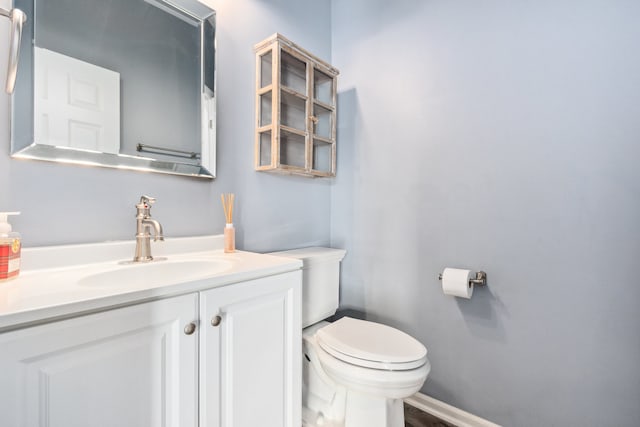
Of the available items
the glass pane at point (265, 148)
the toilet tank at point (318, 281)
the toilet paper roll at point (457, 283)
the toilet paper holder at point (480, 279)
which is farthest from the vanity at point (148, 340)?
the toilet paper holder at point (480, 279)

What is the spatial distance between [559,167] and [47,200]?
1813 mm

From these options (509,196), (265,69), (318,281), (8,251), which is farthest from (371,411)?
(265,69)

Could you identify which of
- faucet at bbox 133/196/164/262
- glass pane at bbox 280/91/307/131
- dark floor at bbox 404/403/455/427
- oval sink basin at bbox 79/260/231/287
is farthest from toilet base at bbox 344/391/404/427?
glass pane at bbox 280/91/307/131

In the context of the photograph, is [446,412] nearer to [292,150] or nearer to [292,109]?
[292,150]

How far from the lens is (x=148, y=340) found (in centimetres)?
68

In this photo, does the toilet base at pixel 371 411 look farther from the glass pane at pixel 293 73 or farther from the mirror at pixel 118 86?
the glass pane at pixel 293 73

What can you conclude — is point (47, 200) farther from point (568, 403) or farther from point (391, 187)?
point (568, 403)

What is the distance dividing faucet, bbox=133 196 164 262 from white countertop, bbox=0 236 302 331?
0.16 ft

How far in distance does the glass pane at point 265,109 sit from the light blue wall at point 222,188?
0.18 ft

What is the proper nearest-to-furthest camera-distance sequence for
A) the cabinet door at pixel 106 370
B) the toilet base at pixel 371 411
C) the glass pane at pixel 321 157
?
the cabinet door at pixel 106 370 < the toilet base at pixel 371 411 < the glass pane at pixel 321 157

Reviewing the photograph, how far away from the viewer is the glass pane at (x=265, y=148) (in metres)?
1.48

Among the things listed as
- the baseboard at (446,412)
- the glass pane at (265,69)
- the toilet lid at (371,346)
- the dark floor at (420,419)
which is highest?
the glass pane at (265,69)

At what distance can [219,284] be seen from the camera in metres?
0.81

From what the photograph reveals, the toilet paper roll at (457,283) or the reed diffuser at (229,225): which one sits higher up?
the reed diffuser at (229,225)
